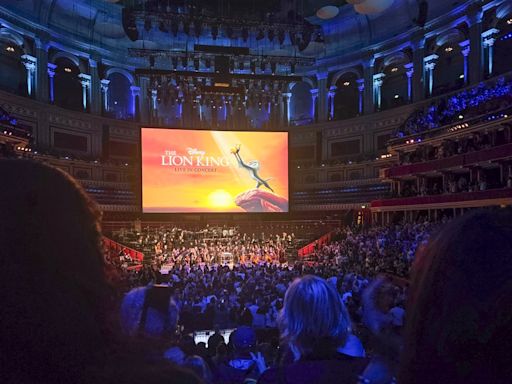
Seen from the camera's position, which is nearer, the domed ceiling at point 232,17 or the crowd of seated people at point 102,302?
the crowd of seated people at point 102,302

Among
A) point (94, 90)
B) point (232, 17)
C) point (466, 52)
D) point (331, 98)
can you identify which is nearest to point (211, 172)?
point (232, 17)

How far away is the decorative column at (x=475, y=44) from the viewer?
2939 cm

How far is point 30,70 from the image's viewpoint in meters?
32.4

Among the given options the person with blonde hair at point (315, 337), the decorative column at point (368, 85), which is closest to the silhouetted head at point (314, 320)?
the person with blonde hair at point (315, 337)

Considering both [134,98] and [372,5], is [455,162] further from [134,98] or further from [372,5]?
[134,98]

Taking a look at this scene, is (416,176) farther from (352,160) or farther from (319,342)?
(319,342)

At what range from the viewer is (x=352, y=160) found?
37344mm

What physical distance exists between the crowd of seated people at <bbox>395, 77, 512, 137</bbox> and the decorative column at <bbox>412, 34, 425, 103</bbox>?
1.88 meters

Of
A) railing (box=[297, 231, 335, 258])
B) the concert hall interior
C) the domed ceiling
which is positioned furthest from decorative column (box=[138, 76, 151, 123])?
railing (box=[297, 231, 335, 258])

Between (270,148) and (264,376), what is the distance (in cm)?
2795

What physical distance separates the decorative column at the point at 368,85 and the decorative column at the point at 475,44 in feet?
29.9

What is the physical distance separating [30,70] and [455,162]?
31.4 m

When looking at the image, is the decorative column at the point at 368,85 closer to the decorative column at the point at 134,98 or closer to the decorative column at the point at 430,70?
the decorative column at the point at 430,70

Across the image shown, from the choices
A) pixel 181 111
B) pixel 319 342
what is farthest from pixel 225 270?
pixel 181 111
